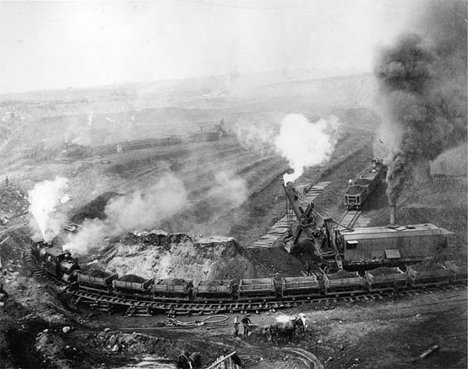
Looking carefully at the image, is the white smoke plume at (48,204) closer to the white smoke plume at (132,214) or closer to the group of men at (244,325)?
the white smoke plume at (132,214)

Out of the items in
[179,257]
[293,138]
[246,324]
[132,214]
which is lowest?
[246,324]

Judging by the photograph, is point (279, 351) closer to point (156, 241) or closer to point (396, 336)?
point (396, 336)

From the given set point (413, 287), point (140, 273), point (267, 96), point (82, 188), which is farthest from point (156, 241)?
point (267, 96)

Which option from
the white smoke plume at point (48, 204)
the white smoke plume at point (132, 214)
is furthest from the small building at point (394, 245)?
the white smoke plume at point (48, 204)

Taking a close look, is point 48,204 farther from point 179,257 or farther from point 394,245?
point 394,245

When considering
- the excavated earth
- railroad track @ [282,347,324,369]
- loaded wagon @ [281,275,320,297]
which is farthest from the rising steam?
railroad track @ [282,347,324,369]

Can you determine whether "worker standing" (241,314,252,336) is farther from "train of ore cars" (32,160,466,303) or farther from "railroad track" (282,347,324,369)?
"train of ore cars" (32,160,466,303)

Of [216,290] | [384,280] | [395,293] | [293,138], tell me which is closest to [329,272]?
[384,280]
